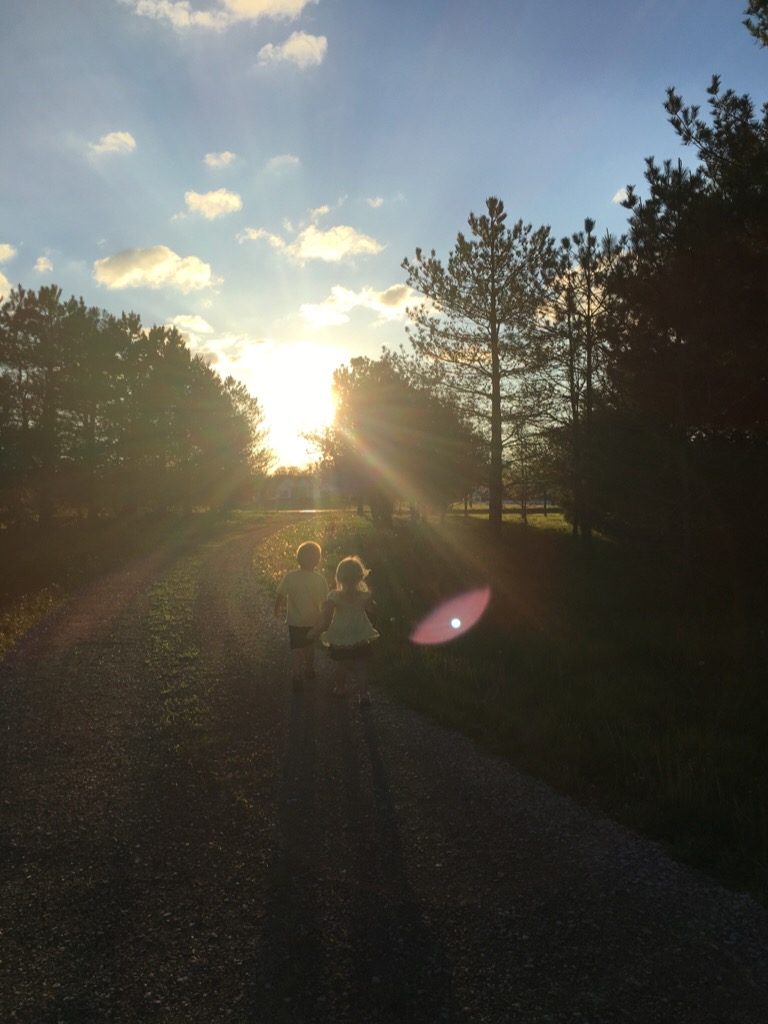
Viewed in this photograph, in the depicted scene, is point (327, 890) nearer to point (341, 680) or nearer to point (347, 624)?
point (347, 624)

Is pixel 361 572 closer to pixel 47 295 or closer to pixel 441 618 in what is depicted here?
pixel 441 618

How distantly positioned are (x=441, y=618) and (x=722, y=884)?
8.70 metres

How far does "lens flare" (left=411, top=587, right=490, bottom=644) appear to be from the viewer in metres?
11.1

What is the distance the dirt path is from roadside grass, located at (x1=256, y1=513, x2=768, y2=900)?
1.30 feet

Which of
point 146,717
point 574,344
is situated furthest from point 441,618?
point 574,344

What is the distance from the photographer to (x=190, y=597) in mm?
15078

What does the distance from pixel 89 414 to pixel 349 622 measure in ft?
96.6

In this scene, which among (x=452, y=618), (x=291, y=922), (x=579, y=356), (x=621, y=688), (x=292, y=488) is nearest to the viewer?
(x=291, y=922)

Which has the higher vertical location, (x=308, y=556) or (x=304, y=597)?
(x=308, y=556)

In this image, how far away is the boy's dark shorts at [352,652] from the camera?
24.5 ft

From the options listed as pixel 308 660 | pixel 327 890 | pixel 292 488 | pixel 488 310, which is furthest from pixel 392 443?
pixel 292 488

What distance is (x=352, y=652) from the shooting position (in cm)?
749

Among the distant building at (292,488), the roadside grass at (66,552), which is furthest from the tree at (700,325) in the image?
the distant building at (292,488)

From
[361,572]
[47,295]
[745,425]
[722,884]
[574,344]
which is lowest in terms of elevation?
[722,884]
